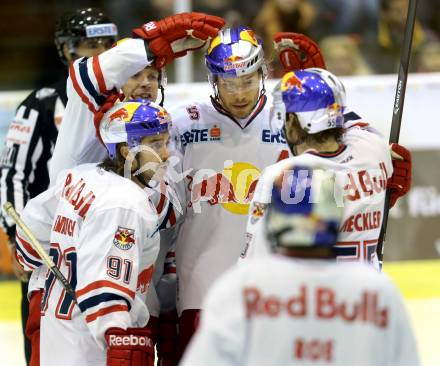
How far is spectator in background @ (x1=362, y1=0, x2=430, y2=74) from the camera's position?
6047 mm

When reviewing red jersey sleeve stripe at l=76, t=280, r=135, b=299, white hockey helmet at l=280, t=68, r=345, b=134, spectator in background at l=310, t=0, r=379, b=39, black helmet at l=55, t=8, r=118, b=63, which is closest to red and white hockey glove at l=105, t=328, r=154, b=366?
red jersey sleeve stripe at l=76, t=280, r=135, b=299

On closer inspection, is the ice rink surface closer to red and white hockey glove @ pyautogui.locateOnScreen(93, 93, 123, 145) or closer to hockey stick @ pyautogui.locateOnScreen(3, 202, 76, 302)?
hockey stick @ pyautogui.locateOnScreen(3, 202, 76, 302)

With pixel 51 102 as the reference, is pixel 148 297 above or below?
below

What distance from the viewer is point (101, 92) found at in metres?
3.23

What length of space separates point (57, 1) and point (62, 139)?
3572mm

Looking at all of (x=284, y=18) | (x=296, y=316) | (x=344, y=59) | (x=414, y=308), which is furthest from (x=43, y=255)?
(x=284, y=18)

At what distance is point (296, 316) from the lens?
199cm

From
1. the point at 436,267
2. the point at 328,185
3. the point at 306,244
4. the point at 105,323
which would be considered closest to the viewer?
the point at 306,244

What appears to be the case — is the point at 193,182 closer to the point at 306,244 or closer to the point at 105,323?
the point at 105,323

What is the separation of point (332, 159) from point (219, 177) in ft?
1.93

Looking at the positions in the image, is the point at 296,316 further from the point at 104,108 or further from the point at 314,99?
the point at 104,108

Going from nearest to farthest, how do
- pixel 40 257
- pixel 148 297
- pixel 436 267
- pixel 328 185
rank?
pixel 328 185
pixel 40 257
pixel 148 297
pixel 436 267

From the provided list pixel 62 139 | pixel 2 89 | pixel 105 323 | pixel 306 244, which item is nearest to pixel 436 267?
pixel 2 89

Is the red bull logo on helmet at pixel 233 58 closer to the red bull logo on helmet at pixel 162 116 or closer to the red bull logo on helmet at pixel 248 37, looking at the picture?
the red bull logo on helmet at pixel 248 37
